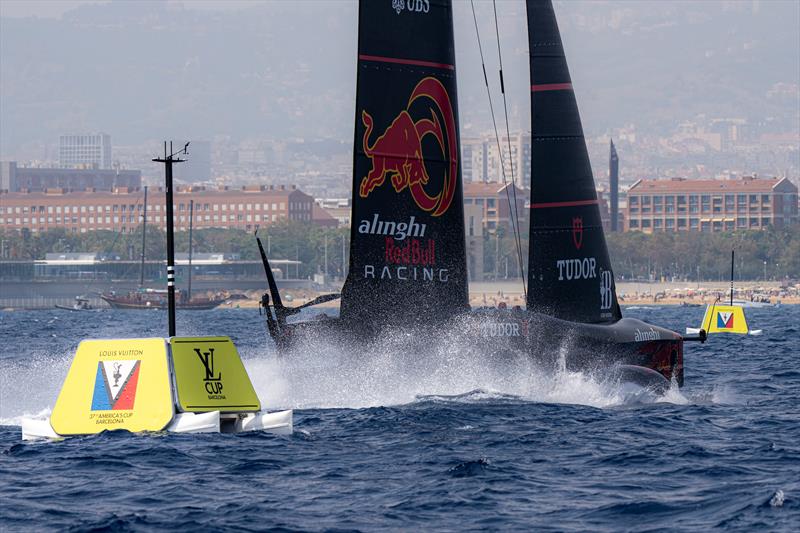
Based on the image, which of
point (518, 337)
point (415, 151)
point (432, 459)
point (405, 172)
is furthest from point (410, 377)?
point (432, 459)

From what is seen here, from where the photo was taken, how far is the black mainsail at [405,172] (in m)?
25.6

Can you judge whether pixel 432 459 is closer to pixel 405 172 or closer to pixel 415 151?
pixel 405 172

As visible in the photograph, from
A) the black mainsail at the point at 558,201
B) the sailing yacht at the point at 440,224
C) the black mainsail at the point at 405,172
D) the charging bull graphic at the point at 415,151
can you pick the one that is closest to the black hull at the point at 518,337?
the sailing yacht at the point at 440,224

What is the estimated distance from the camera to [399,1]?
2583cm

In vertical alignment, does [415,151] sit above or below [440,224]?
above

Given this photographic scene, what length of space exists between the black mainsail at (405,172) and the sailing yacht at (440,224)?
0.07 ft

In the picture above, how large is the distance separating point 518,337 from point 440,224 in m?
2.90

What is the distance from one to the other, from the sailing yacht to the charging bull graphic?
0.07ft

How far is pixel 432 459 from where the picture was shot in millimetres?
18484

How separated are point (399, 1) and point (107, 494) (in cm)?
1233

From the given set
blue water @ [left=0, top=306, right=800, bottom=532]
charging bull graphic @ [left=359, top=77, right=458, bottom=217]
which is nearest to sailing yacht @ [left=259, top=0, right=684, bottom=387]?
charging bull graphic @ [left=359, top=77, right=458, bottom=217]

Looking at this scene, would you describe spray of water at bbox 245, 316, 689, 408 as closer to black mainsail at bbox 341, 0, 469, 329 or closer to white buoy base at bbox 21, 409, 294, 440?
black mainsail at bbox 341, 0, 469, 329

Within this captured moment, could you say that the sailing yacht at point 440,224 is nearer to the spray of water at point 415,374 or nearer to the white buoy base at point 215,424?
the spray of water at point 415,374

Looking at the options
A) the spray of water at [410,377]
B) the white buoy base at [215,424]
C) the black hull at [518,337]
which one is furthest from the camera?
the black hull at [518,337]
